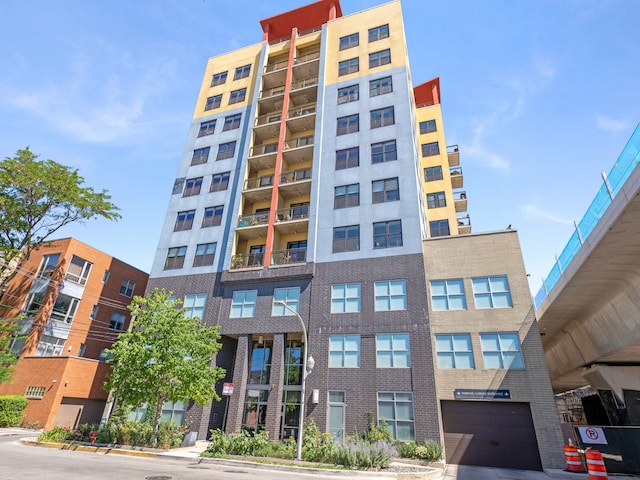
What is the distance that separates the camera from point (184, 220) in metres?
32.1

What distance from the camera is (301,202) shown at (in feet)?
101

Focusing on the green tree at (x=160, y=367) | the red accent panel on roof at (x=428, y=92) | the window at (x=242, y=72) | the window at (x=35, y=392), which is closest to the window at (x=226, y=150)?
the window at (x=242, y=72)

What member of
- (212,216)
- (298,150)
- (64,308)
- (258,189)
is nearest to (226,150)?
(258,189)

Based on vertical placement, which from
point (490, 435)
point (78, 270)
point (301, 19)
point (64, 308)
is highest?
point (301, 19)

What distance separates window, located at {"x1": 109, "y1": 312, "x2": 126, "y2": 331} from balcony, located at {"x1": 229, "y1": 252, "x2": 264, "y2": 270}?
1829 cm

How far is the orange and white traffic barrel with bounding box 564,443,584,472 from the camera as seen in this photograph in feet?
54.5

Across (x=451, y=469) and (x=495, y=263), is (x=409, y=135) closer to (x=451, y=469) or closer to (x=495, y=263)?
(x=495, y=263)

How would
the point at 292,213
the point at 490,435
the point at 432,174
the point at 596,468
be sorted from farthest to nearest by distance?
the point at 432,174, the point at 292,213, the point at 490,435, the point at 596,468

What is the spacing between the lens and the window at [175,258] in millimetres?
30167

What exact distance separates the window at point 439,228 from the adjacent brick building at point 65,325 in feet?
106

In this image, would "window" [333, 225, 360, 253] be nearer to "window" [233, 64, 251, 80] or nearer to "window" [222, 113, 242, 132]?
"window" [222, 113, 242, 132]

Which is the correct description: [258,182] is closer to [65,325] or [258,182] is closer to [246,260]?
[246,260]

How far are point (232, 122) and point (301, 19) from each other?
571 inches

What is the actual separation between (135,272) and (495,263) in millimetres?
37565
